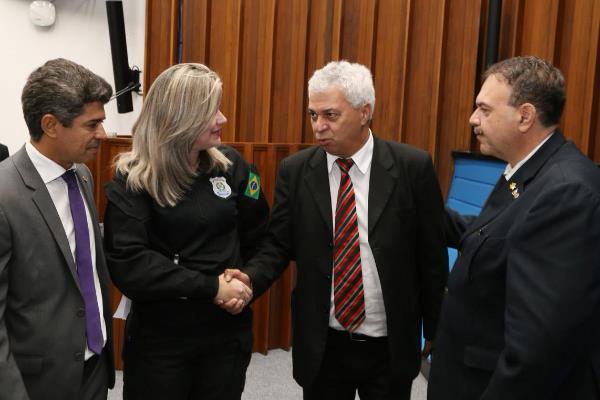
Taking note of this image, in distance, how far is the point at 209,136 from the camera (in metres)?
2.00

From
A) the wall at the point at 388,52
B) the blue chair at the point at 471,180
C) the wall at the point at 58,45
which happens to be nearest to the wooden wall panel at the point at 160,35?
the wall at the point at 388,52

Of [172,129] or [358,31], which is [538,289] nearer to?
[172,129]

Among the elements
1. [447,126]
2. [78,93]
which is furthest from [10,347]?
[447,126]

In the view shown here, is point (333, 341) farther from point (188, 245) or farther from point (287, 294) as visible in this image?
point (287, 294)

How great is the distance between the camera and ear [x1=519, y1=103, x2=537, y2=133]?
157 centimetres

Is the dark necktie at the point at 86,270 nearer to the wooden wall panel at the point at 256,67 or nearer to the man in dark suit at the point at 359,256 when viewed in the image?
the man in dark suit at the point at 359,256

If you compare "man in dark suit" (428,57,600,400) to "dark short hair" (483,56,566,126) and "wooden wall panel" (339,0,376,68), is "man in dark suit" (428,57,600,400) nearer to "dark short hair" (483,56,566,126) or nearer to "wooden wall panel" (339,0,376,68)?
"dark short hair" (483,56,566,126)

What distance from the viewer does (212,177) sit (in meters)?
2.05

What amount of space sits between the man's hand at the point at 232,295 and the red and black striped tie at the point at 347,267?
327 mm

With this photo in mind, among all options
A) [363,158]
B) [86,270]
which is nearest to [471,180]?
[363,158]

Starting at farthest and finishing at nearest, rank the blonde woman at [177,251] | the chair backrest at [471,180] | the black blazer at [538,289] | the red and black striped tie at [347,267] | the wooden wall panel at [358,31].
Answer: the wooden wall panel at [358,31] < the chair backrest at [471,180] < the red and black striped tie at [347,267] < the blonde woman at [177,251] < the black blazer at [538,289]

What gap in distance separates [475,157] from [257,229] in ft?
5.66

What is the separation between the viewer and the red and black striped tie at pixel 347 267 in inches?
79.4

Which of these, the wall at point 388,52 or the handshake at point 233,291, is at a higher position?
the wall at point 388,52
